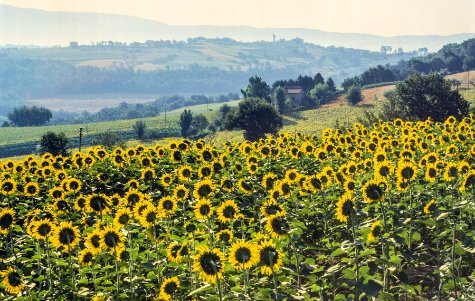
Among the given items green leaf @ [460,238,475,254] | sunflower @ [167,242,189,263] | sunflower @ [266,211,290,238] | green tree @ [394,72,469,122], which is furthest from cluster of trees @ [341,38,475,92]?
sunflower @ [266,211,290,238]

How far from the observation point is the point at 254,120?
63594 millimetres

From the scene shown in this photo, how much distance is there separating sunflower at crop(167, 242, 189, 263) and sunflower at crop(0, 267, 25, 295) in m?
1.86

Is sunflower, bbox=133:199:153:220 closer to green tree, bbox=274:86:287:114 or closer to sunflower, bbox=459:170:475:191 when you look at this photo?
sunflower, bbox=459:170:475:191

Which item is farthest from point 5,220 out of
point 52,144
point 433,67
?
point 433,67

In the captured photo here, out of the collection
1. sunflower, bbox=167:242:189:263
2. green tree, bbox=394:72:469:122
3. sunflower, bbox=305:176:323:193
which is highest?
green tree, bbox=394:72:469:122

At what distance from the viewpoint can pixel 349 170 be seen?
318 inches

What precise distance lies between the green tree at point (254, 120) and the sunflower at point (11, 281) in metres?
58.2

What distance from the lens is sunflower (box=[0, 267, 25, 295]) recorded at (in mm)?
4953

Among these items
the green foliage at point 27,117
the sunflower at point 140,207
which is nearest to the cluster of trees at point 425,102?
the sunflower at point 140,207

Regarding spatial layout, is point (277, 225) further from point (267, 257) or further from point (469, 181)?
point (469, 181)

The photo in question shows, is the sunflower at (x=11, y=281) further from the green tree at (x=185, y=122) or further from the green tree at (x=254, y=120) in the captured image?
the green tree at (x=185, y=122)

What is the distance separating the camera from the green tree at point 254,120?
63.5m

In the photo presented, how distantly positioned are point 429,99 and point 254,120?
27.0 m

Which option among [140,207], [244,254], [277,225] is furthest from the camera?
[140,207]
